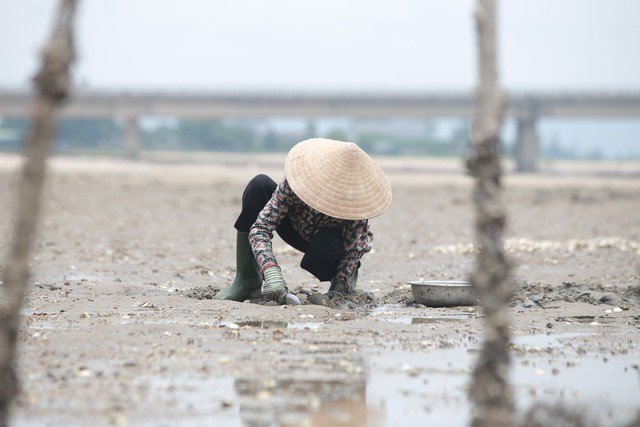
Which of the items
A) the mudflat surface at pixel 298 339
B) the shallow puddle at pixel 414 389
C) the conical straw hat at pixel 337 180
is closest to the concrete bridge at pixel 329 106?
the mudflat surface at pixel 298 339

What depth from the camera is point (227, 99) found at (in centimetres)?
6316

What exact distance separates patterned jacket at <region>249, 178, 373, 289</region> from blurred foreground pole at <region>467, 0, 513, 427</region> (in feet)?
11.9

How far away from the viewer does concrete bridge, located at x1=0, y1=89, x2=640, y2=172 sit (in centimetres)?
6012

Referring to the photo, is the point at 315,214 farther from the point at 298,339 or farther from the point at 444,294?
the point at 298,339

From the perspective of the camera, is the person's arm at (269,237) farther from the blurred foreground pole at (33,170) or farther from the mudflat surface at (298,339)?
the blurred foreground pole at (33,170)

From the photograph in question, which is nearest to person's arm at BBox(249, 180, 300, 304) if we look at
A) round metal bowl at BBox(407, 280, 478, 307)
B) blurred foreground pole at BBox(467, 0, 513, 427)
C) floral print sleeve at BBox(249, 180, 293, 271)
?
floral print sleeve at BBox(249, 180, 293, 271)

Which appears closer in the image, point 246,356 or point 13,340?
point 13,340

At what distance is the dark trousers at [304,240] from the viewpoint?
28.2 feet

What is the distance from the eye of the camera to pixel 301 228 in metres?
8.75

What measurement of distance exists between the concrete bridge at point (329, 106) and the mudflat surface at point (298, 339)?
46.2 m

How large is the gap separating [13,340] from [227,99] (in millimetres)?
59126

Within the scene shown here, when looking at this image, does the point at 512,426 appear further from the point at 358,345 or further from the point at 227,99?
the point at 227,99

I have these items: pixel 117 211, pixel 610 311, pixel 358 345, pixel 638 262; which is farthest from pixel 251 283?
pixel 117 211

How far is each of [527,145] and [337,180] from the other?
53346mm
